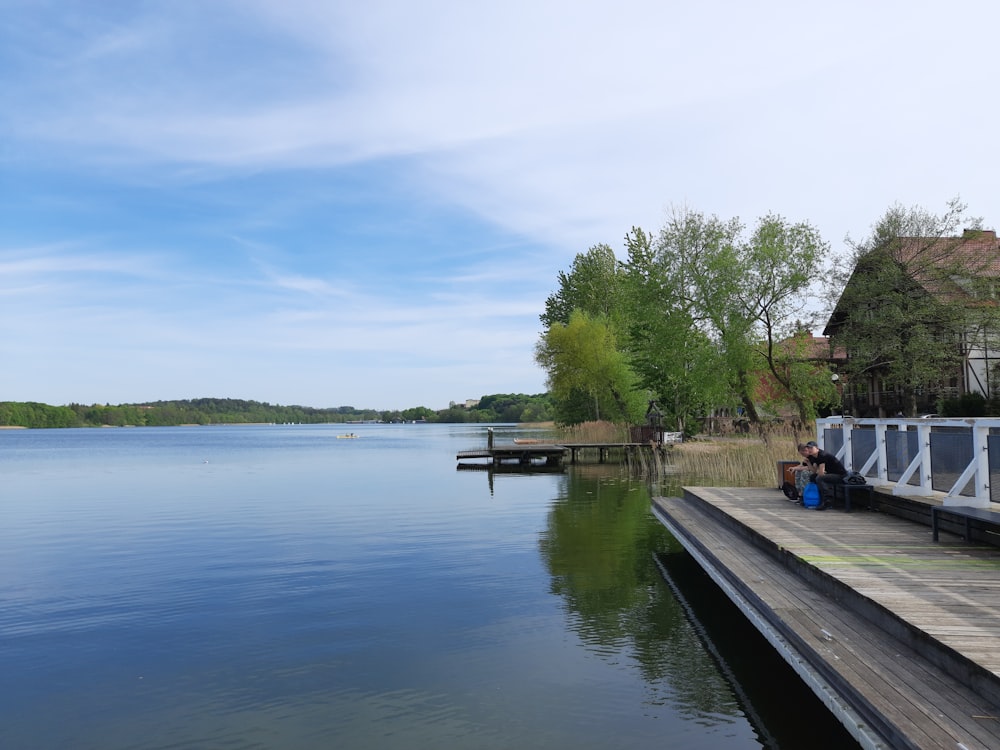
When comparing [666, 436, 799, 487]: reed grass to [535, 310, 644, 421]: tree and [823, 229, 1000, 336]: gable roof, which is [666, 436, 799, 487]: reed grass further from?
[535, 310, 644, 421]: tree

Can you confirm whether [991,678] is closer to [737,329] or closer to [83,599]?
[83,599]

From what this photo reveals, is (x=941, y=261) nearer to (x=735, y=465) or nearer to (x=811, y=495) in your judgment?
(x=735, y=465)

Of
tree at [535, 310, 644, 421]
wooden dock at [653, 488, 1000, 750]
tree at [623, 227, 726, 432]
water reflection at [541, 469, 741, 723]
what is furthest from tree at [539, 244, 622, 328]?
wooden dock at [653, 488, 1000, 750]

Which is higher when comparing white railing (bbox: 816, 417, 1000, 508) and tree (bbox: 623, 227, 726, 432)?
tree (bbox: 623, 227, 726, 432)

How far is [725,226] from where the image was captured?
37375mm

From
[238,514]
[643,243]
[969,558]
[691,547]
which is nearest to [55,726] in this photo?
[691,547]

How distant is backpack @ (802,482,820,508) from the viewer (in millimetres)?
13250

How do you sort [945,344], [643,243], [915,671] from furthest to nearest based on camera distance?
[643,243], [945,344], [915,671]

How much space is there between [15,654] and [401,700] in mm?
5369

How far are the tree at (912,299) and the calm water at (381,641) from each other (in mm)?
18244

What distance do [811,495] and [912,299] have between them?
76.3 feet

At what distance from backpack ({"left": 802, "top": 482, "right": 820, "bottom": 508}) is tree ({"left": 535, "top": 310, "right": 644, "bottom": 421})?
37.6 metres

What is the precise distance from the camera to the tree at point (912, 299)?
31.6 meters

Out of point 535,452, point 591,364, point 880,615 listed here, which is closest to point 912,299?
point 535,452
